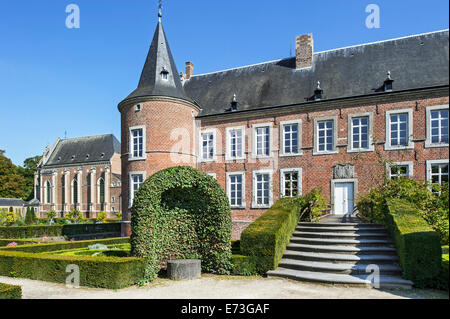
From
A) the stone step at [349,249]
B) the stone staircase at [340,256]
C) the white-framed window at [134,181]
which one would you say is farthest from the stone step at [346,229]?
the white-framed window at [134,181]

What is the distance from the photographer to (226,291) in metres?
7.70

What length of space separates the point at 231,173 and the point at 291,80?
20.9ft

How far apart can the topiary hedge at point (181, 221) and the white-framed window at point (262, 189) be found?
8.79 meters

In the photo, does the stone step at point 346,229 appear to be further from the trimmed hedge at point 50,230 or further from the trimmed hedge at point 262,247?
the trimmed hedge at point 50,230

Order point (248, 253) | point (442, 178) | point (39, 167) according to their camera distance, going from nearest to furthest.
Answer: point (248, 253), point (442, 178), point (39, 167)

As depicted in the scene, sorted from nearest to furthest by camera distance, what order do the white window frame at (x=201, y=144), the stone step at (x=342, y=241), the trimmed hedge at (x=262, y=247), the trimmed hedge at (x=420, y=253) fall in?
1. the trimmed hedge at (x=420, y=253)
2. the trimmed hedge at (x=262, y=247)
3. the stone step at (x=342, y=241)
4. the white window frame at (x=201, y=144)

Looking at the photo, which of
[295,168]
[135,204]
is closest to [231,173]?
[295,168]

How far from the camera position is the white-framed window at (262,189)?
718 inches

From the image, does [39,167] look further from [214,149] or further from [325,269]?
[325,269]

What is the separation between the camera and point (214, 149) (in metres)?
19.9

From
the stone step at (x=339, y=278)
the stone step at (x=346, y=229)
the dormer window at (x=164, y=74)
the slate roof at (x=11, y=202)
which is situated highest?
the dormer window at (x=164, y=74)

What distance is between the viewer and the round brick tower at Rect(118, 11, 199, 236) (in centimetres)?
1850

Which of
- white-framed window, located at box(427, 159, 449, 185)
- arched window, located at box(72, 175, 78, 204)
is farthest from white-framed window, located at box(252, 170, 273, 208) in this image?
arched window, located at box(72, 175, 78, 204)

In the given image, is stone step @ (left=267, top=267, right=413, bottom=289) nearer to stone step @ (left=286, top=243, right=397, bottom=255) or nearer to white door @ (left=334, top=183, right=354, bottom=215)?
stone step @ (left=286, top=243, right=397, bottom=255)
